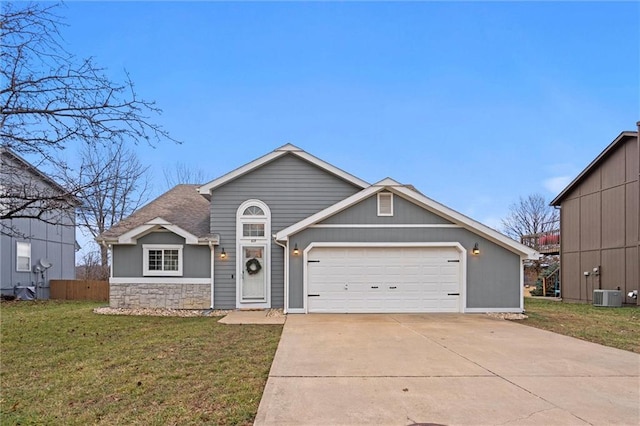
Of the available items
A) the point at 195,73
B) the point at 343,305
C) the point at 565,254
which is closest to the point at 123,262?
the point at 343,305

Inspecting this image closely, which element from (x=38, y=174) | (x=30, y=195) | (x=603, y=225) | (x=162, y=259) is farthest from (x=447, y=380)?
(x=603, y=225)

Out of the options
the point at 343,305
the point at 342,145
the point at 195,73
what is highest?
the point at 342,145

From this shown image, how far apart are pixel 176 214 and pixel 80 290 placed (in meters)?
9.76

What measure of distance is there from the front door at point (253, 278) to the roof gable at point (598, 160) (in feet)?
51.2

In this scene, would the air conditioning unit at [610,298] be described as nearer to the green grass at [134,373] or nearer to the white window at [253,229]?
the white window at [253,229]

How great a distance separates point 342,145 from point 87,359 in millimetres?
19908

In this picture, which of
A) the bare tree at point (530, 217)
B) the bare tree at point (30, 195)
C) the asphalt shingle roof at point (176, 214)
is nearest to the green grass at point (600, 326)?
the bare tree at point (30, 195)

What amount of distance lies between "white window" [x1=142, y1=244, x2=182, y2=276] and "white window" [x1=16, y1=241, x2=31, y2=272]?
1121 centimetres

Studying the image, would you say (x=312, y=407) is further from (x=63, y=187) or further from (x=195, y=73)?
(x=195, y=73)

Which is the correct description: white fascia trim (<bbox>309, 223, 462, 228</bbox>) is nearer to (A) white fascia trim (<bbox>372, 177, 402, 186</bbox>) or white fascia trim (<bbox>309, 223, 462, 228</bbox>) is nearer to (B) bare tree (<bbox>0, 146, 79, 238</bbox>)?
(A) white fascia trim (<bbox>372, 177, 402, 186</bbox>)

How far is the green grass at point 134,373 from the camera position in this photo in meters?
4.68

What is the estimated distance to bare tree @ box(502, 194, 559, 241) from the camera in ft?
137

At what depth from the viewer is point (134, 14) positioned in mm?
6930

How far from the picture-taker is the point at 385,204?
45.1 ft
